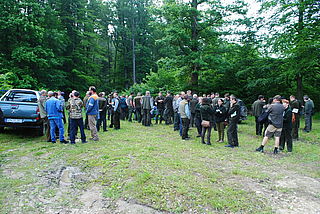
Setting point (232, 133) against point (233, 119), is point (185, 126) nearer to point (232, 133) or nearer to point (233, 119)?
point (232, 133)

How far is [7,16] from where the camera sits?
1788cm

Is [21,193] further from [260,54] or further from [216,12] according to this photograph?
[260,54]

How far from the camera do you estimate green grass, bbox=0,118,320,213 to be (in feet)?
13.0

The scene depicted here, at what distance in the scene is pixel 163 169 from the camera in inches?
208

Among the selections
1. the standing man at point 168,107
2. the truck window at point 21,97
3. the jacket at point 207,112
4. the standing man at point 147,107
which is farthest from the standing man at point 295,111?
the truck window at point 21,97

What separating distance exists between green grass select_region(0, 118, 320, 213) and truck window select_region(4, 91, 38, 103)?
5.15 feet

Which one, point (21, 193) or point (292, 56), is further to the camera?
point (292, 56)

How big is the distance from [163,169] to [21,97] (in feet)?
25.1

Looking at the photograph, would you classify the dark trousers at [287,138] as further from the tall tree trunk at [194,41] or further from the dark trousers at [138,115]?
the tall tree trunk at [194,41]

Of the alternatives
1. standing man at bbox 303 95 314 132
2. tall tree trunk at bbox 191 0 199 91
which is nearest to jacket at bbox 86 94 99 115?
standing man at bbox 303 95 314 132

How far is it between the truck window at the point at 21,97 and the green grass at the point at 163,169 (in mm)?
1571

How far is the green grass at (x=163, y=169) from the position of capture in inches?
156

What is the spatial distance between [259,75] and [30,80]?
20.1 metres

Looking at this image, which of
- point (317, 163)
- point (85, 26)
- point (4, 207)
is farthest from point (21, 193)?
point (85, 26)
